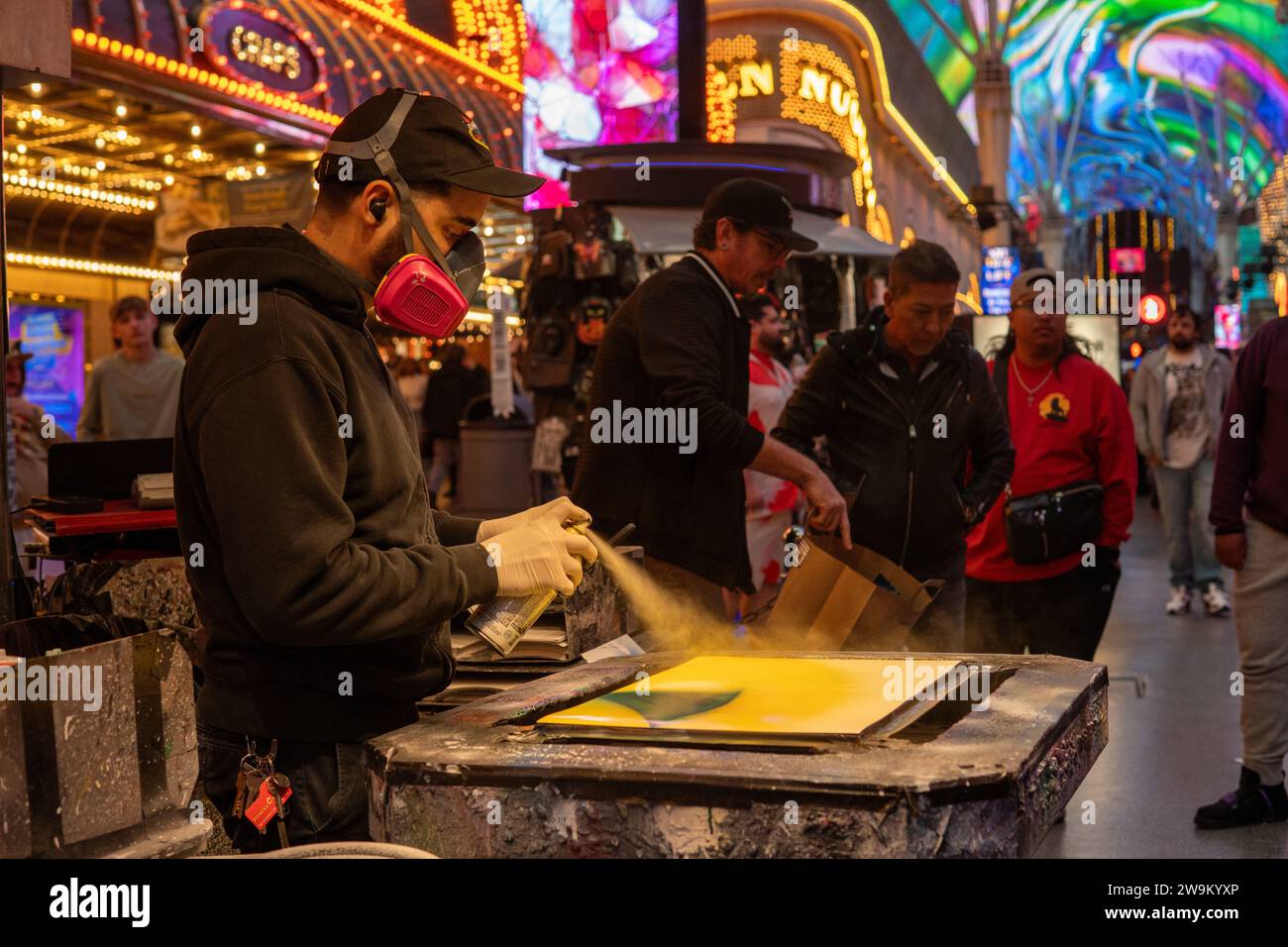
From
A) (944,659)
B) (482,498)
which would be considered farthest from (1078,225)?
(944,659)

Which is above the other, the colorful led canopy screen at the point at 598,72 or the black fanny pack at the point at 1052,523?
the colorful led canopy screen at the point at 598,72

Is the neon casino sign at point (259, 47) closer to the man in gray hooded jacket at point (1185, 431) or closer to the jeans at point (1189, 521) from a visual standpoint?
the man in gray hooded jacket at point (1185, 431)

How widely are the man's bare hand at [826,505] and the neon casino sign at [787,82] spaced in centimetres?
1286

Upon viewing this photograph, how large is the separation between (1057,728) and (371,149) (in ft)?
4.93

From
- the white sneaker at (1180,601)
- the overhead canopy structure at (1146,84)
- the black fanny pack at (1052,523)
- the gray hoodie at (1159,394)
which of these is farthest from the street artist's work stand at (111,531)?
the overhead canopy structure at (1146,84)

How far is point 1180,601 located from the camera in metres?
10.9

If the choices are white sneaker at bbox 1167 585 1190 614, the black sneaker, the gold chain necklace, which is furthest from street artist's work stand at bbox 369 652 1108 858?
white sneaker at bbox 1167 585 1190 614

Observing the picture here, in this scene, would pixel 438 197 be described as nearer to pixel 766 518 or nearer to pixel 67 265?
pixel 766 518

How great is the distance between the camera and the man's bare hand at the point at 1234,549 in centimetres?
520

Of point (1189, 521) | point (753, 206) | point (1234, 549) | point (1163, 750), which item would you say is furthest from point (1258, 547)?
point (1189, 521)

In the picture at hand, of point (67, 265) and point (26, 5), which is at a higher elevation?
point (67, 265)

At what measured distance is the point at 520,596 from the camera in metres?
2.38
